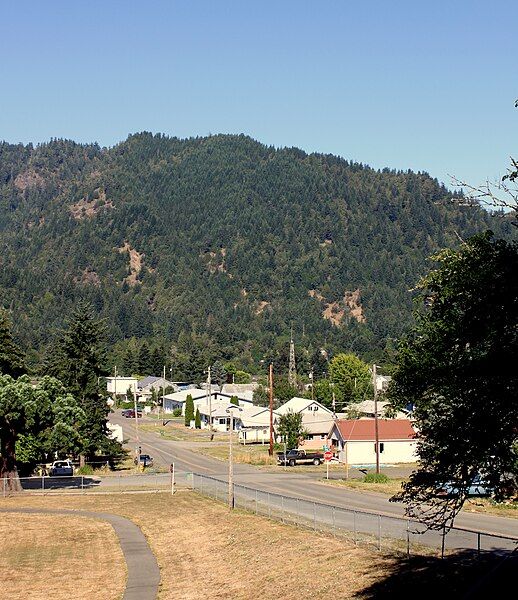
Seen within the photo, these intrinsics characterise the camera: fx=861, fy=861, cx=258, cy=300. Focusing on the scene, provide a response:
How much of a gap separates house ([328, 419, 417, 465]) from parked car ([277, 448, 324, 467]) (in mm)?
2156

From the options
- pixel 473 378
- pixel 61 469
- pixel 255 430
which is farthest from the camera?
pixel 255 430

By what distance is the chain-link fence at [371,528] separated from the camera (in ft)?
100

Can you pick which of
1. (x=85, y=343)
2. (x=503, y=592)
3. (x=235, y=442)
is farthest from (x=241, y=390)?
(x=503, y=592)

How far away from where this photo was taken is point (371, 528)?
121 feet

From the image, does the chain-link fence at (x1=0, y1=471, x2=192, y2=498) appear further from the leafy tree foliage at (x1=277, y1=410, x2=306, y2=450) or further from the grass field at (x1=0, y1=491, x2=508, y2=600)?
the leafy tree foliage at (x1=277, y1=410, x2=306, y2=450)

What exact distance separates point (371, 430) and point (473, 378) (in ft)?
207

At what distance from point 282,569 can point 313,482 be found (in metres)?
31.0

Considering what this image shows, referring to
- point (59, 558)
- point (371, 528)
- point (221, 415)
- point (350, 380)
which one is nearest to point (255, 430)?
point (221, 415)

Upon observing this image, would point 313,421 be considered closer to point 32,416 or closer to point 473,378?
point 32,416

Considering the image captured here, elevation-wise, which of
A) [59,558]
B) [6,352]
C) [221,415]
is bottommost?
[59,558]

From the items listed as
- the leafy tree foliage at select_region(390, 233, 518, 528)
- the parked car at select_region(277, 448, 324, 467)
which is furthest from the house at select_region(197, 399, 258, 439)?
the leafy tree foliage at select_region(390, 233, 518, 528)

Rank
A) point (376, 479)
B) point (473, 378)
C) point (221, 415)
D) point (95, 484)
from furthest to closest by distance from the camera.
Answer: point (221, 415) → point (95, 484) → point (376, 479) → point (473, 378)

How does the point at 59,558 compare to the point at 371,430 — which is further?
the point at 371,430

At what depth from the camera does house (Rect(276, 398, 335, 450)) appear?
305 feet
